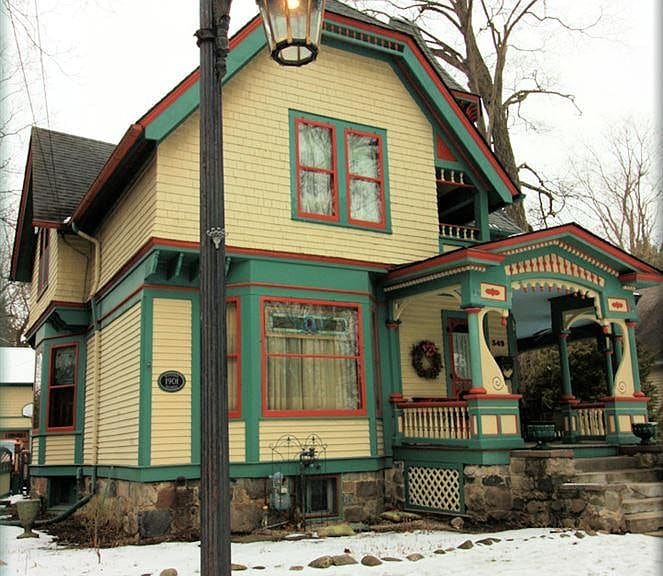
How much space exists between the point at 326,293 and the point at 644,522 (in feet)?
17.3

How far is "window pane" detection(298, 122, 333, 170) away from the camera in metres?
11.8

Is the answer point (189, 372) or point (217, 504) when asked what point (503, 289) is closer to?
point (189, 372)

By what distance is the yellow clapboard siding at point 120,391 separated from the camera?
1062cm

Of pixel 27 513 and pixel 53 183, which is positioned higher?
pixel 53 183

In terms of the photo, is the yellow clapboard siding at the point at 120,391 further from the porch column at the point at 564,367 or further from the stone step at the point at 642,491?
the porch column at the point at 564,367

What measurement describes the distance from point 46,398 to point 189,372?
18.3ft

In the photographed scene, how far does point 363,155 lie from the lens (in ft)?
40.7

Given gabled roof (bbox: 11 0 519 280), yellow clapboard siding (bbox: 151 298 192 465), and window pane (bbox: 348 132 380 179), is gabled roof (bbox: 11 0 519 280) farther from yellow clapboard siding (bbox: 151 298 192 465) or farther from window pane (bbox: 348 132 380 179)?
yellow clapboard siding (bbox: 151 298 192 465)

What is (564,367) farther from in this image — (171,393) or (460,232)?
(171,393)

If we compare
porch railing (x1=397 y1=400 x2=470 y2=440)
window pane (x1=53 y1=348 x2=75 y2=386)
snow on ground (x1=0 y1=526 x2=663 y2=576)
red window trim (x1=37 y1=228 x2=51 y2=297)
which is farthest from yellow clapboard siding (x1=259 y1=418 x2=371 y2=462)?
red window trim (x1=37 y1=228 x2=51 y2=297)

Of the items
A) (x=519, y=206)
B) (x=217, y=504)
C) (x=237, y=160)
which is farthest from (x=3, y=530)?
(x=519, y=206)

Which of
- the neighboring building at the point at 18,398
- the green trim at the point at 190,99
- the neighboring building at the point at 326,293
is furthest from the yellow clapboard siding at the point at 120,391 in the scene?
the neighboring building at the point at 18,398

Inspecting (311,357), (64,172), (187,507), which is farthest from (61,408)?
(311,357)

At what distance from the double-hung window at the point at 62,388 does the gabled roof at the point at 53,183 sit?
8.98 ft
